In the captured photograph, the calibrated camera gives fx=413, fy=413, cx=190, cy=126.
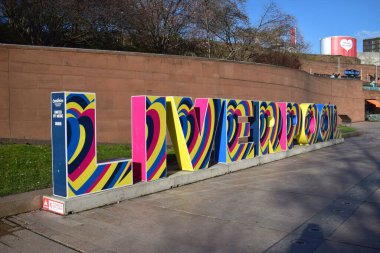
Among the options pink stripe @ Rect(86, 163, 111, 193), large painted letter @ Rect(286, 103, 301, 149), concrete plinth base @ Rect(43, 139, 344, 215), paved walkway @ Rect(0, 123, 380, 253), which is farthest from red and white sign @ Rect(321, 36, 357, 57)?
pink stripe @ Rect(86, 163, 111, 193)

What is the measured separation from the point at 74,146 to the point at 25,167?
2592mm

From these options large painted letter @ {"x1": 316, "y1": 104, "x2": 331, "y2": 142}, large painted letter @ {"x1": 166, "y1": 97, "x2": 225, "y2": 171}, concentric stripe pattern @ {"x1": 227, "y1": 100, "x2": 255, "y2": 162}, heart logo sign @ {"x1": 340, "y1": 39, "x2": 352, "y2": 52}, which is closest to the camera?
large painted letter @ {"x1": 166, "y1": 97, "x2": 225, "y2": 171}

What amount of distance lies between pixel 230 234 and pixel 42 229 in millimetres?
2609

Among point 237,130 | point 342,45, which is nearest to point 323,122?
point 237,130

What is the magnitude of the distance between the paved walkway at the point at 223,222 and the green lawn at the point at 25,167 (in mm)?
1033

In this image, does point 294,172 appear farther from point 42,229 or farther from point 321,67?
point 321,67

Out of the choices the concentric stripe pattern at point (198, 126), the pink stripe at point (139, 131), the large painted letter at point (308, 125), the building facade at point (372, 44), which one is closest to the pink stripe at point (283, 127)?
the large painted letter at point (308, 125)

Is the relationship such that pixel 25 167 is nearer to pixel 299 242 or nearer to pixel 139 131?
pixel 139 131

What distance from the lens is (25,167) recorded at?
867 cm

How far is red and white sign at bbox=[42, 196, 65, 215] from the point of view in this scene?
6418 millimetres

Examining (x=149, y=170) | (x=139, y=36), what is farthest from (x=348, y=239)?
(x=139, y=36)

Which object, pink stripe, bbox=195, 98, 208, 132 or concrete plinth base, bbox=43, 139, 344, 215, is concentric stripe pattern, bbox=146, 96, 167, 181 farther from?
pink stripe, bbox=195, 98, 208, 132

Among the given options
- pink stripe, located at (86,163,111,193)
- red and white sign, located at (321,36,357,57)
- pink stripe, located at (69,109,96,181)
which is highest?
red and white sign, located at (321,36,357,57)

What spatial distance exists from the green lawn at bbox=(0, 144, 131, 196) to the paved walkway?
103cm
